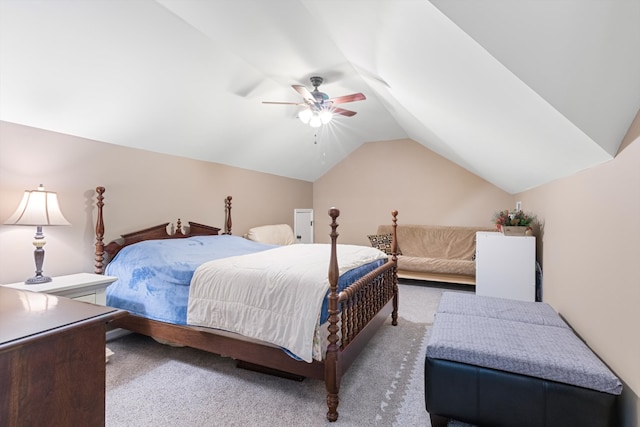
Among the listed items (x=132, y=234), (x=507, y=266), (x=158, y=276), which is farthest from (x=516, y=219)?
(x=132, y=234)

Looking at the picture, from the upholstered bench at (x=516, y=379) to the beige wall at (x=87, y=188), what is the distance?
10.1 ft

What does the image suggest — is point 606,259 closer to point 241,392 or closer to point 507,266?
point 507,266

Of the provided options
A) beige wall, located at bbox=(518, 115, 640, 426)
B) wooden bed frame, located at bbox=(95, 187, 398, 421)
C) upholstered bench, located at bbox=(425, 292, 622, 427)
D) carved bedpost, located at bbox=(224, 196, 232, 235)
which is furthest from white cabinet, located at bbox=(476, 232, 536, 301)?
carved bedpost, located at bbox=(224, 196, 232, 235)

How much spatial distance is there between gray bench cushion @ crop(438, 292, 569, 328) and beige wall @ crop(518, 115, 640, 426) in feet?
0.48

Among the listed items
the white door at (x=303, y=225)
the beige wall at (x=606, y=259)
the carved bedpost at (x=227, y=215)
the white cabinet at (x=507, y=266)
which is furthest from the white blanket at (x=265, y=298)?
the white door at (x=303, y=225)

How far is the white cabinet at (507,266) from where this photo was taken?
326cm

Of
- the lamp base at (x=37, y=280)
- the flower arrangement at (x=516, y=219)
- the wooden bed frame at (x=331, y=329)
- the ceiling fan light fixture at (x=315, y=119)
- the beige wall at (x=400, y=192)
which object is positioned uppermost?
the ceiling fan light fixture at (x=315, y=119)

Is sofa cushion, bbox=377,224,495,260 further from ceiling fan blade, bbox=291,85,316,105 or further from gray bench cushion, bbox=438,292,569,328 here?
ceiling fan blade, bbox=291,85,316,105

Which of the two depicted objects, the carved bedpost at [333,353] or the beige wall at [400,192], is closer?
the carved bedpost at [333,353]

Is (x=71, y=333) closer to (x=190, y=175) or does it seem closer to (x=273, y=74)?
(x=273, y=74)

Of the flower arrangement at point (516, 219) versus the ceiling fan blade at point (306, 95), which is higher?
the ceiling fan blade at point (306, 95)

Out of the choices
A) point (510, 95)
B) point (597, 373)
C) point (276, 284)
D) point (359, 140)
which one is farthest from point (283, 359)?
point (359, 140)

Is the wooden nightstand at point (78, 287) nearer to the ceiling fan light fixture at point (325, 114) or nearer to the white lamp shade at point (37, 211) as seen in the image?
the white lamp shade at point (37, 211)

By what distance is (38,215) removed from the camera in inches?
91.3
